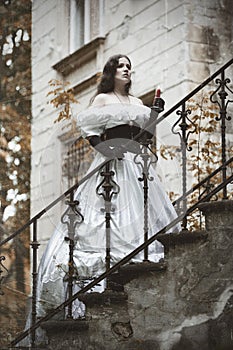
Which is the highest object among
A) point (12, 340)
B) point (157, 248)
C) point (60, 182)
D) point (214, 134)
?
point (214, 134)

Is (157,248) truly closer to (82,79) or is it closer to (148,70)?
(148,70)

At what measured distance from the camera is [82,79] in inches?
419

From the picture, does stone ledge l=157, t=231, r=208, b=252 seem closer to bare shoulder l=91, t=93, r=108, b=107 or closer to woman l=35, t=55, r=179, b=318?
woman l=35, t=55, r=179, b=318

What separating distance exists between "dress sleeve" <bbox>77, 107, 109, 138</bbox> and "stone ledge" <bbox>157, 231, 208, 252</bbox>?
1149 mm

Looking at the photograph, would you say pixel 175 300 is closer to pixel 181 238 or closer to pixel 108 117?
pixel 181 238

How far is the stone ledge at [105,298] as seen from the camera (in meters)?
6.01

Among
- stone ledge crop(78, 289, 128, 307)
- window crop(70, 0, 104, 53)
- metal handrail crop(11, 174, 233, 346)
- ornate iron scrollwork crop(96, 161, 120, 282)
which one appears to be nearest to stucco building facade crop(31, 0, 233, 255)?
window crop(70, 0, 104, 53)

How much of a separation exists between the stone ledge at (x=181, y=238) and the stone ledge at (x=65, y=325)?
0.74m

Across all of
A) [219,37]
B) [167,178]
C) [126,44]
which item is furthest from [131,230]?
[126,44]

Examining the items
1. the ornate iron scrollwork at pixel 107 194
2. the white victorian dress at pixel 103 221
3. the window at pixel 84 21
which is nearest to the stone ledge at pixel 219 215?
the white victorian dress at pixel 103 221

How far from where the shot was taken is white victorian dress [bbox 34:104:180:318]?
21.3ft

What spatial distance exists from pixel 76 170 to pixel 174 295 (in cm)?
221

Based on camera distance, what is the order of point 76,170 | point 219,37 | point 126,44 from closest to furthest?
point 76,170, point 219,37, point 126,44

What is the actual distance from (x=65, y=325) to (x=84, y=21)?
547cm
